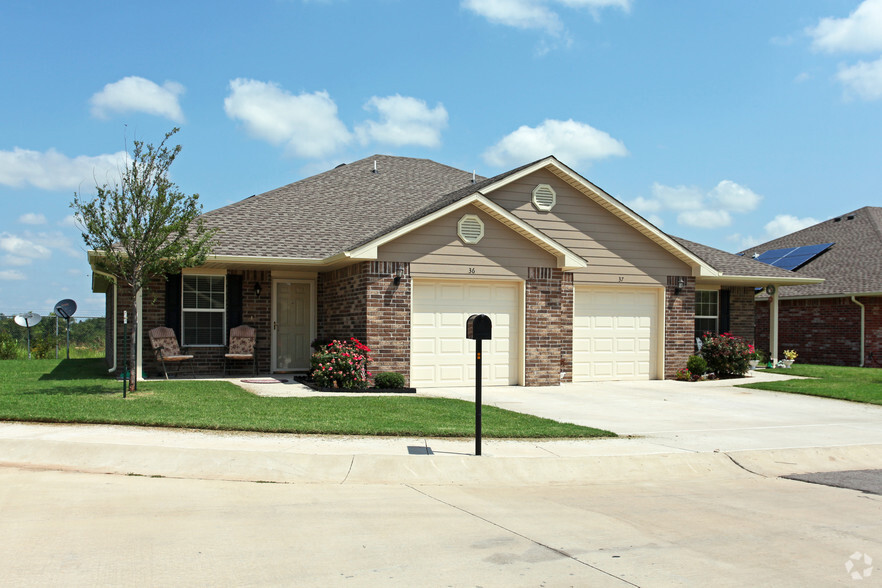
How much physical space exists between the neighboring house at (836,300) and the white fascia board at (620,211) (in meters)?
6.42

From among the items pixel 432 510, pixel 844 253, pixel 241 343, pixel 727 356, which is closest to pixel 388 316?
pixel 241 343

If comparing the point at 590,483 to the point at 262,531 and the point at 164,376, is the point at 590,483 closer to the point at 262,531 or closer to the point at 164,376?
the point at 262,531

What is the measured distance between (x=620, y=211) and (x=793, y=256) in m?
15.9

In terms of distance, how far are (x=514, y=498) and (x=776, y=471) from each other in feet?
12.1

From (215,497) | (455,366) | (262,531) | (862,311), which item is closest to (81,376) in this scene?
(455,366)

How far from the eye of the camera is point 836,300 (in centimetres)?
2627

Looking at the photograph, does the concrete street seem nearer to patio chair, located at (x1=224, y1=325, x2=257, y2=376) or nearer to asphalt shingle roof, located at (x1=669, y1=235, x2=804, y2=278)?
patio chair, located at (x1=224, y1=325, x2=257, y2=376)

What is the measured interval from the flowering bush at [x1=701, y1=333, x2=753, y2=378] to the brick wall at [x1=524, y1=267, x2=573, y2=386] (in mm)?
4883

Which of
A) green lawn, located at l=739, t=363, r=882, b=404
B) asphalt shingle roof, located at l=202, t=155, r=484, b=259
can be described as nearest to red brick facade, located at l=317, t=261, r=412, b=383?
asphalt shingle roof, located at l=202, t=155, r=484, b=259

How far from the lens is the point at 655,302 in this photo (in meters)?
19.1

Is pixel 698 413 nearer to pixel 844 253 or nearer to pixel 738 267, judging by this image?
pixel 738 267

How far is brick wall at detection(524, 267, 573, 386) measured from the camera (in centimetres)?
1697

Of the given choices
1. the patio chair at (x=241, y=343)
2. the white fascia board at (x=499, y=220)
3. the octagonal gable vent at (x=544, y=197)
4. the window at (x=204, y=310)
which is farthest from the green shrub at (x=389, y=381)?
the octagonal gable vent at (x=544, y=197)

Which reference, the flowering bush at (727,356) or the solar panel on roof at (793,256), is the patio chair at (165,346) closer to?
the flowering bush at (727,356)
